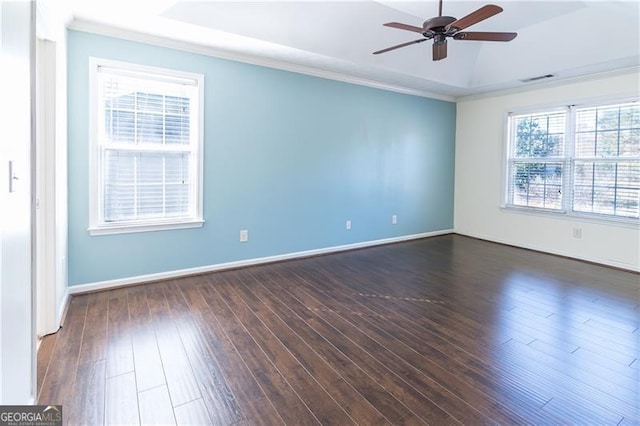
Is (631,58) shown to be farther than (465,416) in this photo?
Yes

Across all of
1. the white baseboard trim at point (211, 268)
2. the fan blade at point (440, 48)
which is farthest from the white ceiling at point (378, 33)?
the white baseboard trim at point (211, 268)

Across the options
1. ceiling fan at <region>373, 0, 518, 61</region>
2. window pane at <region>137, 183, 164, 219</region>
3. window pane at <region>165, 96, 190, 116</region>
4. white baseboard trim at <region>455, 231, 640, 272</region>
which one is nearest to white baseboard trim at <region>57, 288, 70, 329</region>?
window pane at <region>137, 183, 164, 219</region>

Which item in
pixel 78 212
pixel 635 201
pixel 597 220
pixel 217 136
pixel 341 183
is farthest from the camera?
pixel 341 183

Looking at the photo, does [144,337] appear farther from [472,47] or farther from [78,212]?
[472,47]

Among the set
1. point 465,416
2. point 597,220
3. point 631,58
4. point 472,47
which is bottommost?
point 465,416

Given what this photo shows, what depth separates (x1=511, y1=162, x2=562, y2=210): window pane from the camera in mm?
5000

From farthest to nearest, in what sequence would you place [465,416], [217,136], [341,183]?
[341,183], [217,136], [465,416]

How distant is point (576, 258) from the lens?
4738mm

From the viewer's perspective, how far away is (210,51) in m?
3.65

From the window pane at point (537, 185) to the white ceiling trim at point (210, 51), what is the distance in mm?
2293

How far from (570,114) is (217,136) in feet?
15.6

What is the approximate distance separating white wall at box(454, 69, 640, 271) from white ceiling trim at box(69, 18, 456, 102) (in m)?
1.62

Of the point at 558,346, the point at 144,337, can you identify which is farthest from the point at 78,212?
the point at 558,346

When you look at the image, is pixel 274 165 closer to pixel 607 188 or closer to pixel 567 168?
pixel 567 168
